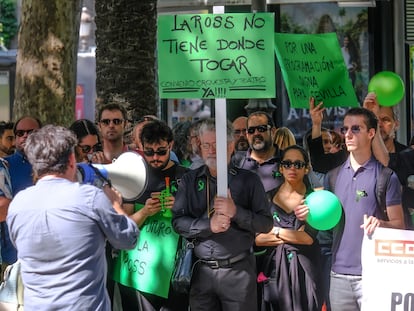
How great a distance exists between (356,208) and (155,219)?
4.56 feet

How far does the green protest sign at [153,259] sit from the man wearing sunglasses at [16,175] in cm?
91

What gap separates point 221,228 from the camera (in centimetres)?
548

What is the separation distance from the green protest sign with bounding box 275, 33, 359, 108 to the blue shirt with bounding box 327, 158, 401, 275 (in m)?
1.47

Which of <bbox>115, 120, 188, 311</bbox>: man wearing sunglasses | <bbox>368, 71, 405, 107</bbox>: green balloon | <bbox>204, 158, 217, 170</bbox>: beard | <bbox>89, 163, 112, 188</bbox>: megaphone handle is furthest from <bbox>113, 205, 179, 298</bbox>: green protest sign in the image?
<bbox>368, 71, 405, 107</bbox>: green balloon

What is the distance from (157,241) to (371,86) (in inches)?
99.1

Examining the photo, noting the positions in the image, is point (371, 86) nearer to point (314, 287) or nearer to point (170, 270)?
point (314, 287)

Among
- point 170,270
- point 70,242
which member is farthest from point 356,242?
point 70,242

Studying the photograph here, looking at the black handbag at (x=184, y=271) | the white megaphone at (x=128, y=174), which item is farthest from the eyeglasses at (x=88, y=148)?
the black handbag at (x=184, y=271)

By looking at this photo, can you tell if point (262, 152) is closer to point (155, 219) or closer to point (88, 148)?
point (155, 219)

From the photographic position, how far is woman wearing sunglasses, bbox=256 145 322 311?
6184mm

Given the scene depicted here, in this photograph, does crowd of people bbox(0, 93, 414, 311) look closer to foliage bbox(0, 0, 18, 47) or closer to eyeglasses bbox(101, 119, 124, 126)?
eyeglasses bbox(101, 119, 124, 126)

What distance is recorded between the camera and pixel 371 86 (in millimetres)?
7402

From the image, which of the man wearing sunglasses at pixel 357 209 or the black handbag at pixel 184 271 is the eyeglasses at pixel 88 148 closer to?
the black handbag at pixel 184 271

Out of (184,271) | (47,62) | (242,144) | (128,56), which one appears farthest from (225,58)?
(128,56)
